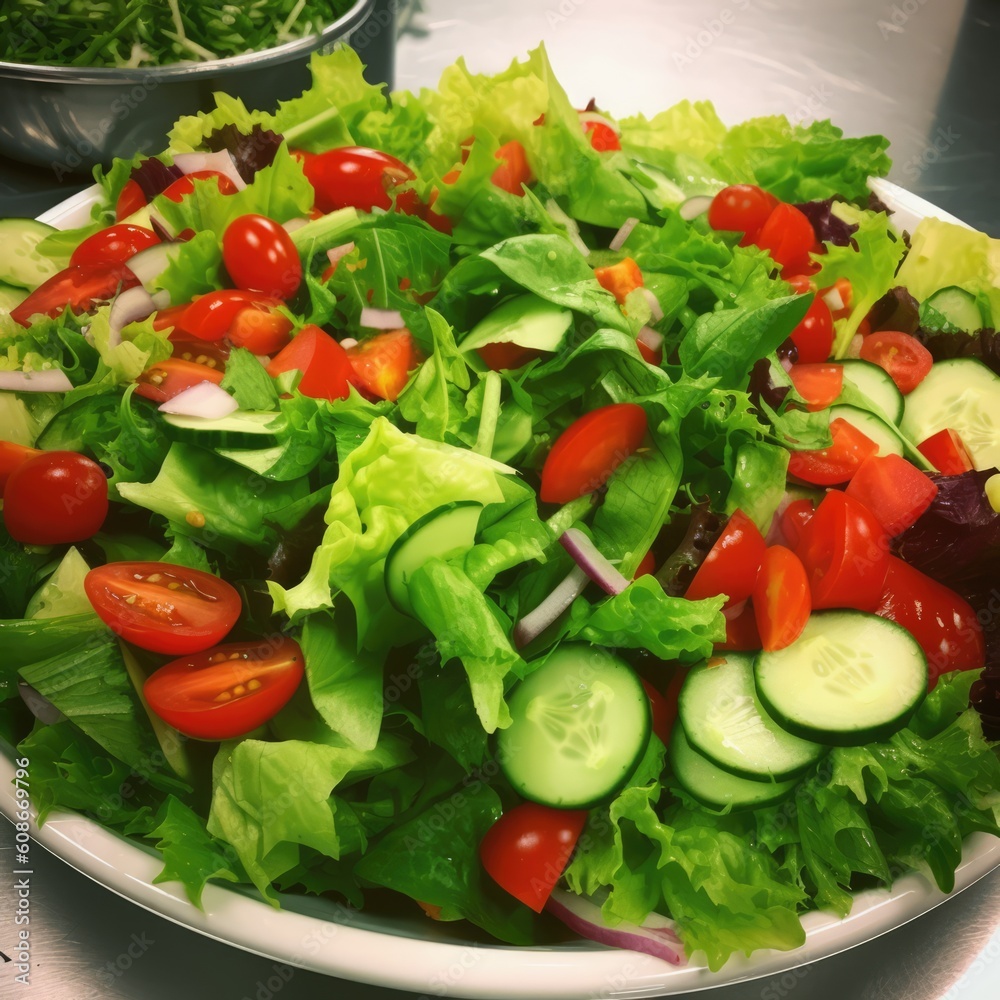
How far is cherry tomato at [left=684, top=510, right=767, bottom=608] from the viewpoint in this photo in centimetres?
148

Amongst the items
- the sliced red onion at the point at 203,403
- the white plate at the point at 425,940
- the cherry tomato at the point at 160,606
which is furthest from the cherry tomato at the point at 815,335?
the cherry tomato at the point at 160,606

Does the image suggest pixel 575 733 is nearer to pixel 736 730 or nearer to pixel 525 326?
pixel 736 730

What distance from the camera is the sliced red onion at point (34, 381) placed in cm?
177

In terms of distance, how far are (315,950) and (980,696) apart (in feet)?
3.52

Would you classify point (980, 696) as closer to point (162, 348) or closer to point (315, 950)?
point (315, 950)

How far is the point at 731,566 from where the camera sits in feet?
4.89

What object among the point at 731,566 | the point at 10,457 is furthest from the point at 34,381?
the point at 731,566

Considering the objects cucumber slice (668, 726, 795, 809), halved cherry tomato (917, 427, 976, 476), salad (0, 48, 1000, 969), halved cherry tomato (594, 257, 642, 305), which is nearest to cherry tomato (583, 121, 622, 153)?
salad (0, 48, 1000, 969)

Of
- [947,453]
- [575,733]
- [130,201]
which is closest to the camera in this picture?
[575,733]

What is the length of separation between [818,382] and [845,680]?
0.77 meters

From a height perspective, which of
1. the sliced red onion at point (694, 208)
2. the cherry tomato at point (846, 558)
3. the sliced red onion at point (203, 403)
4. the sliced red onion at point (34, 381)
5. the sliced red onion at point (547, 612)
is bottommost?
the sliced red onion at point (547, 612)

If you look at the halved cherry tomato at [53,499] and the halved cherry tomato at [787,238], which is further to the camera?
the halved cherry tomato at [787,238]

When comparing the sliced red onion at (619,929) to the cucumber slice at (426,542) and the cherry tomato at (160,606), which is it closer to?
the cucumber slice at (426,542)

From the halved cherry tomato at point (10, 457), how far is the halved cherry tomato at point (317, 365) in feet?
1.52
